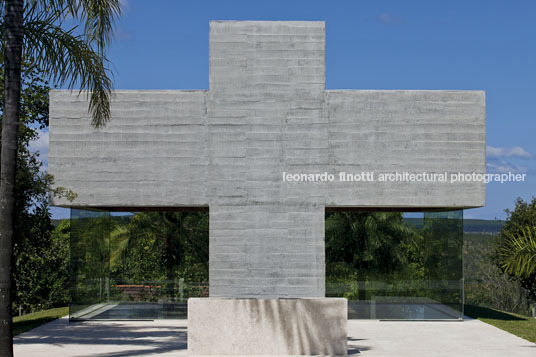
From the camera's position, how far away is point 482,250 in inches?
1901

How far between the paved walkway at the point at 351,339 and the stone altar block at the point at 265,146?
2.30 meters

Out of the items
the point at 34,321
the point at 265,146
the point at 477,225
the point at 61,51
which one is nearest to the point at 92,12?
the point at 61,51

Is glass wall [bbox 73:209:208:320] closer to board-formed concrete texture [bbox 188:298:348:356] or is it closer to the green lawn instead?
board-formed concrete texture [bbox 188:298:348:356]

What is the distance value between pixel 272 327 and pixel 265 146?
19.6 ft

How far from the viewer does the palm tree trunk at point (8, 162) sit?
10.4m

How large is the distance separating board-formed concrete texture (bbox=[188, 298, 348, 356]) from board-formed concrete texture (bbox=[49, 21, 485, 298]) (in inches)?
169

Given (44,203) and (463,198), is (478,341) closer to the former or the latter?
(463,198)

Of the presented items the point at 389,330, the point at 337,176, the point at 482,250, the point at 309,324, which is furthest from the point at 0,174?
the point at 482,250

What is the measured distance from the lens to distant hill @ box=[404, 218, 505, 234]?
69.7 ft

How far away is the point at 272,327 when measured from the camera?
43.5 ft

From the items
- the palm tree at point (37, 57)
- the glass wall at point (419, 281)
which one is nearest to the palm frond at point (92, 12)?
the palm tree at point (37, 57)

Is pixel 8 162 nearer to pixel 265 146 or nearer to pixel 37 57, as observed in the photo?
pixel 37 57

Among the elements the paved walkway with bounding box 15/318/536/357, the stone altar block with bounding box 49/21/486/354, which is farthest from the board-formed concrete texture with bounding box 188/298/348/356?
the stone altar block with bounding box 49/21/486/354

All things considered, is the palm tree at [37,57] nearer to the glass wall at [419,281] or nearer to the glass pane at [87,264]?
the glass pane at [87,264]
